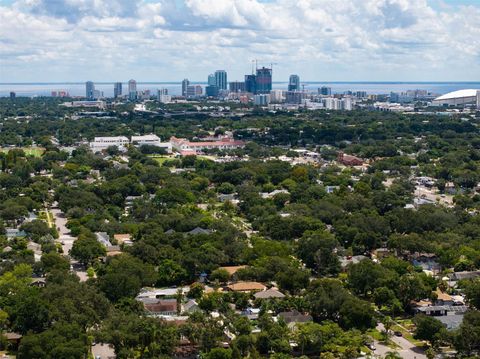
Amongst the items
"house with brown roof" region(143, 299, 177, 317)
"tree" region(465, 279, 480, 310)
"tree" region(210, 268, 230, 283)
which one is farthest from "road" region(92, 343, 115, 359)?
"tree" region(465, 279, 480, 310)

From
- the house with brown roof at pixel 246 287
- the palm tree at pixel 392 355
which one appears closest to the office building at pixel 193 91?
the house with brown roof at pixel 246 287

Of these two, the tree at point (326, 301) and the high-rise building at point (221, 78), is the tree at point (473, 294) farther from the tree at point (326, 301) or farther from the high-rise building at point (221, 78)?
the high-rise building at point (221, 78)

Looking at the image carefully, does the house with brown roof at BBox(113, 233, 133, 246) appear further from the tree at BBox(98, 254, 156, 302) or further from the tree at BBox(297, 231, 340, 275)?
the tree at BBox(297, 231, 340, 275)

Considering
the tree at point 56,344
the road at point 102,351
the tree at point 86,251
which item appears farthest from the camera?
the tree at point 86,251

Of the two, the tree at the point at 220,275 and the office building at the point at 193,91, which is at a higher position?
the office building at the point at 193,91

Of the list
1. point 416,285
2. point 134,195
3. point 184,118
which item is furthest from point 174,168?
point 184,118

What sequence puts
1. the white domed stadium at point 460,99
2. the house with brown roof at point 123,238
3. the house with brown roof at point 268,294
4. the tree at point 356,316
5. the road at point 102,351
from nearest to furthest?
the road at point 102,351
the tree at point 356,316
the house with brown roof at point 268,294
the house with brown roof at point 123,238
the white domed stadium at point 460,99
